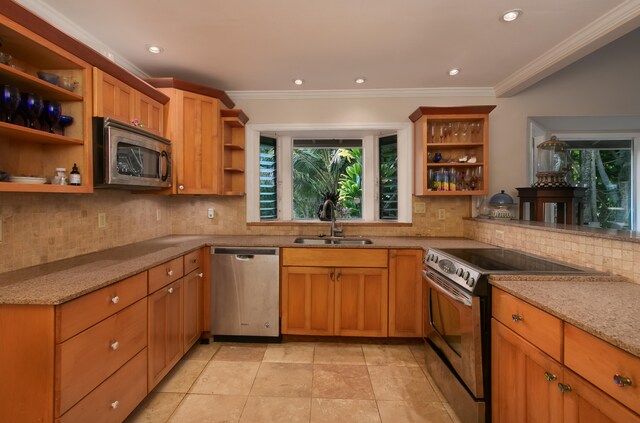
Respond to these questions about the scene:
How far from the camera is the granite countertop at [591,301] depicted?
90 centimetres

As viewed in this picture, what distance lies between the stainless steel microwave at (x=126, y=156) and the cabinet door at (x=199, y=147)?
0.25 m

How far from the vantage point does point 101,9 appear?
1.81 metres

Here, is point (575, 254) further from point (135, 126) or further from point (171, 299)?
point (135, 126)

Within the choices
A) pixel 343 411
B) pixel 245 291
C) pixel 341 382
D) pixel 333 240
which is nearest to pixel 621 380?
pixel 343 411

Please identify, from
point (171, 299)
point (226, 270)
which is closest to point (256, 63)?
point (226, 270)

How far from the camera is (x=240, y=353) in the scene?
2.46 m

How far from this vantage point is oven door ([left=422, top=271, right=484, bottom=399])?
1.52 metres

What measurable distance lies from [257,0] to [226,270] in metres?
2.00

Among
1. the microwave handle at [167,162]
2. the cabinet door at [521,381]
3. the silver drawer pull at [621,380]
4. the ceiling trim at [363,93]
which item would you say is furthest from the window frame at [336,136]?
the silver drawer pull at [621,380]

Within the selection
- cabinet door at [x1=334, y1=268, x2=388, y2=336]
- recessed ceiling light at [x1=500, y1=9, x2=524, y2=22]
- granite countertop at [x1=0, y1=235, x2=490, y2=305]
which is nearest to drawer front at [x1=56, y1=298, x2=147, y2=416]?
granite countertop at [x1=0, y1=235, x2=490, y2=305]

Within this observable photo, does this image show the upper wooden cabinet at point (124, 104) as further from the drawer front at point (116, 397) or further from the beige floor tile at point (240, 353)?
the beige floor tile at point (240, 353)

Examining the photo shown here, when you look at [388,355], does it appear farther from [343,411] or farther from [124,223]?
[124,223]

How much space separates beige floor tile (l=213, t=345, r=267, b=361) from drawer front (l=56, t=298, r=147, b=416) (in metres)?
0.81

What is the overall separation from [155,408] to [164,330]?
44 centimetres
